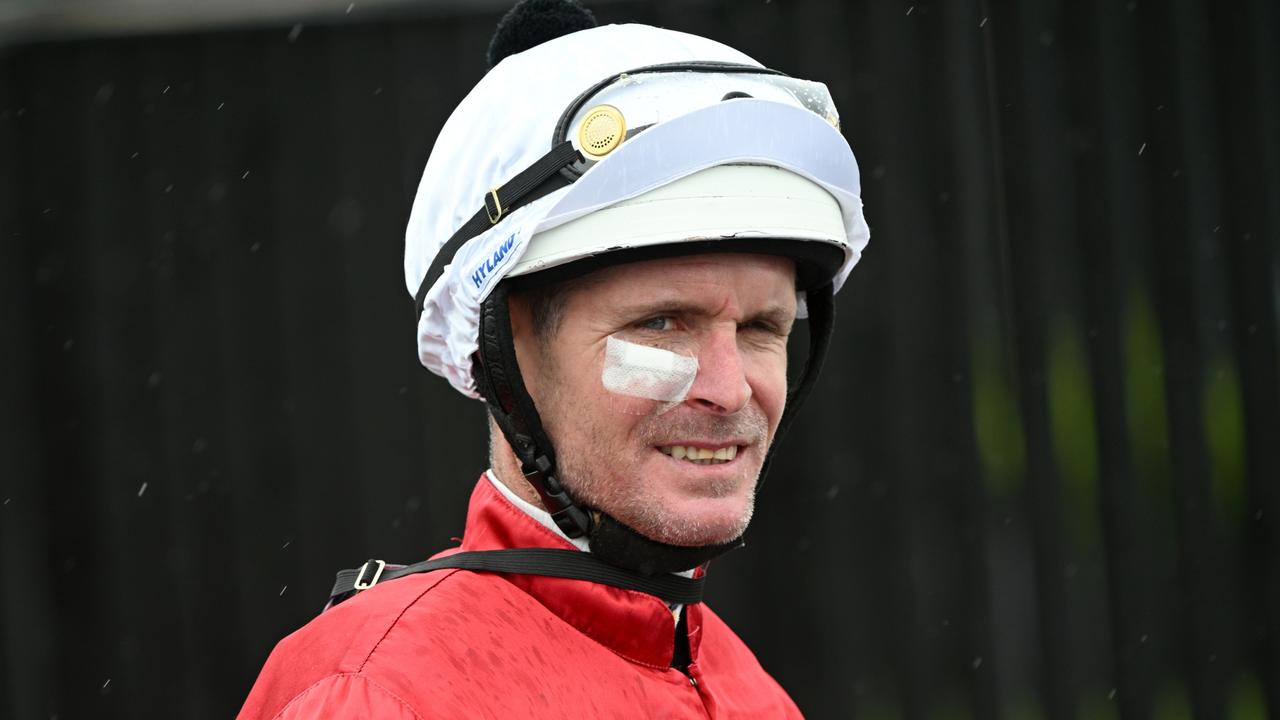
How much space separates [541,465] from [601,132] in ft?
1.46

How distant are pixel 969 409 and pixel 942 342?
21 centimetres

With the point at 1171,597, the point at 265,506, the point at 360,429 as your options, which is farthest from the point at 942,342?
the point at 265,506

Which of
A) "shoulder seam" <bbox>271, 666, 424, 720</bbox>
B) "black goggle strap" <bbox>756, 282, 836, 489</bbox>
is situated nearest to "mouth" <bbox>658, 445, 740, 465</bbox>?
"black goggle strap" <bbox>756, 282, 836, 489</bbox>

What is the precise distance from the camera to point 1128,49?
12.0 feet

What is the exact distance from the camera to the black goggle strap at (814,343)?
6.31ft

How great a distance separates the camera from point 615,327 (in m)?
1.60

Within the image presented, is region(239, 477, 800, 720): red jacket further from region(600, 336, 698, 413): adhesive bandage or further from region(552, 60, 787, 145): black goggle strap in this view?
region(552, 60, 787, 145): black goggle strap

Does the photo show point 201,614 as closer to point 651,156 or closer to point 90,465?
point 90,465

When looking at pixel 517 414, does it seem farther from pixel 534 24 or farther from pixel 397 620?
pixel 534 24

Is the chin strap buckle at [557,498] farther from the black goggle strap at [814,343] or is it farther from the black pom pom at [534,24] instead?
the black pom pom at [534,24]

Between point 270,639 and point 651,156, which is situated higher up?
point 651,156

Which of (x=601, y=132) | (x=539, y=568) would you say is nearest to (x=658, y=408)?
(x=539, y=568)

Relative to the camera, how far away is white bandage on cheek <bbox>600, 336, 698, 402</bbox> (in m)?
1.58

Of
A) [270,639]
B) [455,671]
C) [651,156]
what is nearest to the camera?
[455,671]
